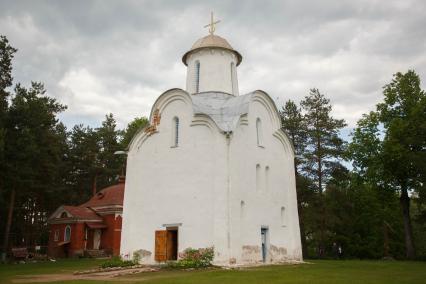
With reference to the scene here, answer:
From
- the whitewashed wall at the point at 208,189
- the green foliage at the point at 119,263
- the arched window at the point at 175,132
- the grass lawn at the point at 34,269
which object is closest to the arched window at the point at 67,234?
the grass lawn at the point at 34,269

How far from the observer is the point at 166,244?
18750 mm

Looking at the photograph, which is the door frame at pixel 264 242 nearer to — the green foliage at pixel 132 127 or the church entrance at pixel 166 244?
the church entrance at pixel 166 244

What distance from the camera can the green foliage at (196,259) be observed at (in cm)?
1689

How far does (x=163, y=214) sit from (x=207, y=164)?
3116 millimetres

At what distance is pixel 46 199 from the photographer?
41.1 metres

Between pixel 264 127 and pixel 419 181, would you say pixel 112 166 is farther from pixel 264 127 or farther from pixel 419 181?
pixel 419 181

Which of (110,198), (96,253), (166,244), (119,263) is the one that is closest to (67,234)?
(96,253)

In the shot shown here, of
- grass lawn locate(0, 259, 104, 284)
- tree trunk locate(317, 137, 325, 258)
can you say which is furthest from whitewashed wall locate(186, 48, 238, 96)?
grass lawn locate(0, 259, 104, 284)

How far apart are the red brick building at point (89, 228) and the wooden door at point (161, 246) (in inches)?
614

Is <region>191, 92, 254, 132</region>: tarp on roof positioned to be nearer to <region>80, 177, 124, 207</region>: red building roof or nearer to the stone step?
<region>80, 177, 124, 207</region>: red building roof

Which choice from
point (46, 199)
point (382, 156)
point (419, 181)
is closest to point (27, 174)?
point (46, 199)

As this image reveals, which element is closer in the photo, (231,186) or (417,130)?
(231,186)

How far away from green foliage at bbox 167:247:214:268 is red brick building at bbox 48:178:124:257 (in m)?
17.4

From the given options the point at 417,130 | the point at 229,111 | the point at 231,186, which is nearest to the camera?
the point at 231,186
